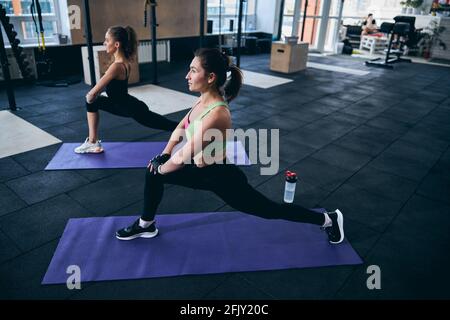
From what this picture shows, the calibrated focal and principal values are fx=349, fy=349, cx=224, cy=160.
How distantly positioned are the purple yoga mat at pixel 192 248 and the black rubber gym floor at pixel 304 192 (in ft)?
0.22

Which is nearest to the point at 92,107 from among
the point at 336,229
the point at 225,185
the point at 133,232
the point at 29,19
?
the point at 133,232

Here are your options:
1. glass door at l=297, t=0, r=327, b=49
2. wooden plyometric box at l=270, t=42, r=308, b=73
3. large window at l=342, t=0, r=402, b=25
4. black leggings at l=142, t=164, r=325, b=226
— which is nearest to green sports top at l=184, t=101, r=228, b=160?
black leggings at l=142, t=164, r=325, b=226

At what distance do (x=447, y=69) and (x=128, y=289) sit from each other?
9.94m

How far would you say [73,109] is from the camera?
4.75 meters

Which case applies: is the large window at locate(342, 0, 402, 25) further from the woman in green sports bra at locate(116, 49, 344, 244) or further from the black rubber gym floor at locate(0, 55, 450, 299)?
the woman in green sports bra at locate(116, 49, 344, 244)

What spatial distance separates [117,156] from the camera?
3420 millimetres

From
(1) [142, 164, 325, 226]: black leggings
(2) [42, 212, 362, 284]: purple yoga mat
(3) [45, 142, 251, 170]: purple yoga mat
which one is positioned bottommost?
(2) [42, 212, 362, 284]: purple yoga mat

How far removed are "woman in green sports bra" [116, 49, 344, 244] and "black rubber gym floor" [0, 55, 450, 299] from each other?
416 millimetres

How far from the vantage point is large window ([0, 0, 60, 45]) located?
5.84 metres

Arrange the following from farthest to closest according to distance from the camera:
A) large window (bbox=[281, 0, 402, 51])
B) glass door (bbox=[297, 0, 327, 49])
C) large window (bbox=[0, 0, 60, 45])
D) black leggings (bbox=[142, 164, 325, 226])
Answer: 1. glass door (bbox=[297, 0, 327, 49])
2. large window (bbox=[281, 0, 402, 51])
3. large window (bbox=[0, 0, 60, 45])
4. black leggings (bbox=[142, 164, 325, 226])

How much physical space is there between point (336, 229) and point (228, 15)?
845cm

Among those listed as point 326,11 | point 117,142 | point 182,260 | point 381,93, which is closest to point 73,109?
point 117,142

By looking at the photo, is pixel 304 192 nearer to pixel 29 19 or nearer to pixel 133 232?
pixel 133 232

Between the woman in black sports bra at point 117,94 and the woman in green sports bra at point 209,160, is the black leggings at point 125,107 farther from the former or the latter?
the woman in green sports bra at point 209,160
